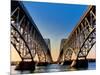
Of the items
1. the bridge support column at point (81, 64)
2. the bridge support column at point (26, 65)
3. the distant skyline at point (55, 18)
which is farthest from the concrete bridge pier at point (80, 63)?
the bridge support column at point (26, 65)

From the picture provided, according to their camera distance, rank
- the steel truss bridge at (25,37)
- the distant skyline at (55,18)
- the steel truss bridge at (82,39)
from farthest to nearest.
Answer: the steel truss bridge at (82,39) < the distant skyline at (55,18) < the steel truss bridge at (25,37)

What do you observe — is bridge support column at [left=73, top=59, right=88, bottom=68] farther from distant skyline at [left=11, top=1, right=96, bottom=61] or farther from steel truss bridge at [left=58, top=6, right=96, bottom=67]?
distant skyline at [left=11, top=1, right=96, bottom=61]

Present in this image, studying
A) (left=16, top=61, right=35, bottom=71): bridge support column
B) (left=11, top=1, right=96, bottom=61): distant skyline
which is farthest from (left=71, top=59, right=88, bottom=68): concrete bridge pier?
(left=16, top=61, right=35, bottom=71): bridge support column

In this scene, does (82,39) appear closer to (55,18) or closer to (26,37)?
(55,18)

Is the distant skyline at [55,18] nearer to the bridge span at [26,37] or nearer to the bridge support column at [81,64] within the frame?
the bridge span at [26,37]

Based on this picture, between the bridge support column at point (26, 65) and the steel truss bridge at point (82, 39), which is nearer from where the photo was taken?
the bridge support column at point (26, 65)

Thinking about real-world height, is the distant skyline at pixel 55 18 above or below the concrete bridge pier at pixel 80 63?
above

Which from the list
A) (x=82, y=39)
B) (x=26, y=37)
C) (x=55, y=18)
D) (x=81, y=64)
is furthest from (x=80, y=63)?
(x=26, y=37)
